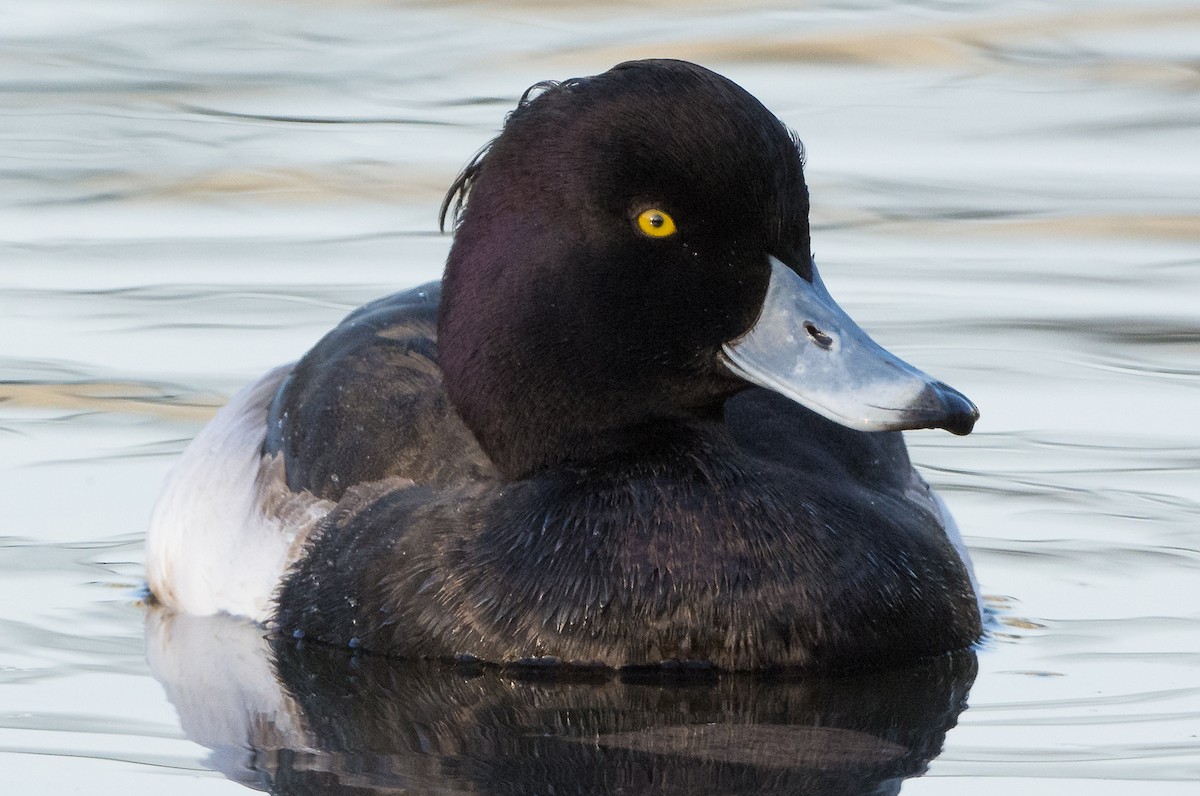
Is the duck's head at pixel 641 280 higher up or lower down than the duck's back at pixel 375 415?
higher up

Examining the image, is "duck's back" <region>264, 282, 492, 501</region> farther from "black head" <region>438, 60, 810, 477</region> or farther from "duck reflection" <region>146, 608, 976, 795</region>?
"duck reflection" <region>146, 608, 976, 795</region>

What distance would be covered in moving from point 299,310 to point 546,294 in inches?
133

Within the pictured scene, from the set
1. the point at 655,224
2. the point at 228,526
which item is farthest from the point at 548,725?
the point at 228,526

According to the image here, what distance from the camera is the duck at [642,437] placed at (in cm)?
586

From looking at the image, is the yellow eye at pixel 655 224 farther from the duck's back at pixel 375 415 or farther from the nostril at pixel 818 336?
the duck's back at pixel 375 415

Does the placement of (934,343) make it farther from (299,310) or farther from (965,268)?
(299,310)

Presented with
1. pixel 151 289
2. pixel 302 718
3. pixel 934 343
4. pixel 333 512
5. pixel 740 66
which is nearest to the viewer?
pixel 302 718

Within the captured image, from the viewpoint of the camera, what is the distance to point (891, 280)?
31.7ft

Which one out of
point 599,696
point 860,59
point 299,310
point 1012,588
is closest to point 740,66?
point 860,59

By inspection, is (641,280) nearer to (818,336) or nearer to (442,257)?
(818,336)

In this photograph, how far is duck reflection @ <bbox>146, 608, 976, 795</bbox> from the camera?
529 centimetres

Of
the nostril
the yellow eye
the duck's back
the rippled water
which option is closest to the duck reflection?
the rippled water

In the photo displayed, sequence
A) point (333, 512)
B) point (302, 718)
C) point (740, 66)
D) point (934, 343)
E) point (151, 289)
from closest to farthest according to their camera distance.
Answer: point (302, 718) → point (333, 512) → point (934, 343) → point (151, 289) → point (740, 66)

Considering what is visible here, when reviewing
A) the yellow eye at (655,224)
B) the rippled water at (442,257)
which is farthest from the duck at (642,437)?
the rippled water at (442,257)
